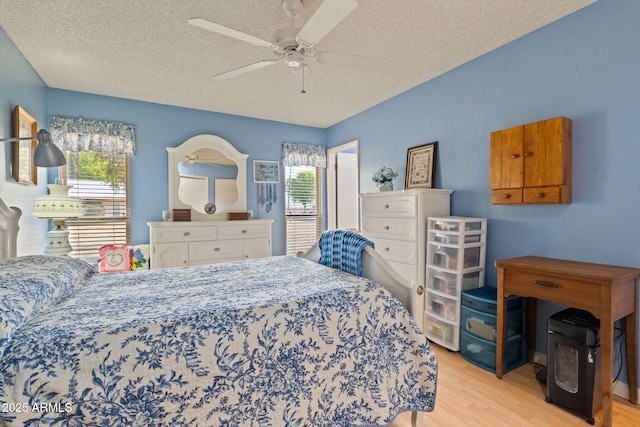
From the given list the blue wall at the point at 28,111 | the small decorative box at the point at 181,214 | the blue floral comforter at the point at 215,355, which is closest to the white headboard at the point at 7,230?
the blue wall at the point at 28,111

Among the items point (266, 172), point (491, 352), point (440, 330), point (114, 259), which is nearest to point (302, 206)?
point (266, 172)

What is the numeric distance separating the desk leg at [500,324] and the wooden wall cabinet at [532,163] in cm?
66

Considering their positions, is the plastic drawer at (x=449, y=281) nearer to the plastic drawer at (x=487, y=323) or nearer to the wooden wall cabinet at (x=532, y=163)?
the plastic drawer at (x=487, y=323)

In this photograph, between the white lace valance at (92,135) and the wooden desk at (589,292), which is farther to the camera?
the white lace valance at (92,135)

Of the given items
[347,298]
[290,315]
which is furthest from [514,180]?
[290,315]

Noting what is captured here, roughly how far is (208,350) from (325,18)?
5.24ft

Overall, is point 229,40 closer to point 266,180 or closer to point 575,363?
point 266,180

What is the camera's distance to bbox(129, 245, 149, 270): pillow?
3.69 metres

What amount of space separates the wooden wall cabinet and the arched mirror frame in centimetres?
314

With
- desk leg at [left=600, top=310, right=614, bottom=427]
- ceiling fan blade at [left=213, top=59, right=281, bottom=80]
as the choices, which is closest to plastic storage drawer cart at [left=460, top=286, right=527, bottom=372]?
desk leg at [left=600, top=310, right=614, bottom=427]

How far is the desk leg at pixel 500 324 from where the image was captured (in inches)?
86.4

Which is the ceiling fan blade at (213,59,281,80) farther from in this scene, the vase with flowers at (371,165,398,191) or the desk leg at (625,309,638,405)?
the desk leg at (625,309,638,405)

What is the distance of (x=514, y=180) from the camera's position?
7.93 ft

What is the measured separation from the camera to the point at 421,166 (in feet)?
11.2
